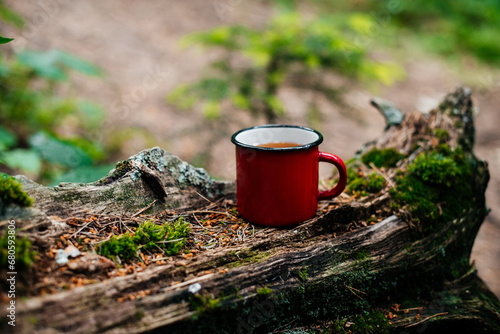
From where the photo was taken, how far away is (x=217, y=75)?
200 inches

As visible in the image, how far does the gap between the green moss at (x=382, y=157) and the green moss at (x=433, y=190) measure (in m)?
0.17

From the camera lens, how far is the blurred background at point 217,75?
11.4 feet

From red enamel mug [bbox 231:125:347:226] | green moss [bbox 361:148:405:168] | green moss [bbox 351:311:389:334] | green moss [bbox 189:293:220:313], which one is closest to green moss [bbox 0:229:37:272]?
green moss [bbox 189:293:220:313]

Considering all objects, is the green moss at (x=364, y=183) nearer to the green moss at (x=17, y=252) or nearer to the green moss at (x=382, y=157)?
the green moss at (x=382, y=157)

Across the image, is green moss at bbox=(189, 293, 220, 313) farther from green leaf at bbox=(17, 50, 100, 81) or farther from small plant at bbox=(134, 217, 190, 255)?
green leaf at bbox=(17, 50, 100, 81)

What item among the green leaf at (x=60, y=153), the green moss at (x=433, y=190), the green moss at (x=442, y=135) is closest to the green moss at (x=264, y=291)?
the green moss at (x=433, y=190)

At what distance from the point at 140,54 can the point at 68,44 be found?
51.6 inches

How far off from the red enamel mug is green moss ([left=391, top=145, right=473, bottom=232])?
427 millimetres

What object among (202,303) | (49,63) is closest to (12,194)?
(202,303)

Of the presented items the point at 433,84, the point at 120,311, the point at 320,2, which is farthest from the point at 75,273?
the point at 320,2

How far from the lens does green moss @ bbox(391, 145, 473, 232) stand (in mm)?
2002

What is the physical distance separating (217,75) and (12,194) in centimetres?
395

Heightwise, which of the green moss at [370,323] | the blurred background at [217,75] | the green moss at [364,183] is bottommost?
the green moss at [370,323]

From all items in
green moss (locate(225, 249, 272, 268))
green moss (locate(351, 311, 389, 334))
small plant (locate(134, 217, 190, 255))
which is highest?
small plant (locate(134, 217, 190, 255))
